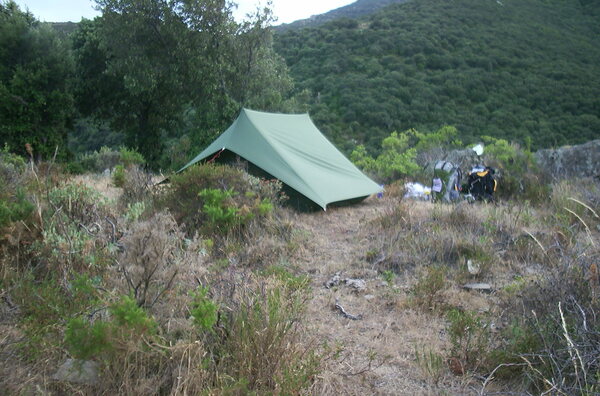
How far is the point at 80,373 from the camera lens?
78.2 inches

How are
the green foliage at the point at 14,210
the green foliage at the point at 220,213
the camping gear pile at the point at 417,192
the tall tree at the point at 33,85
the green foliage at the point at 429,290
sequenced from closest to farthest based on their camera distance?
the green foliage at the point at 14,210, the green foliage at the point at 429,290, the green foliage at the point at 220,213, the camping gear pile at the point at 417,192, the tall tree at the point at 33,85

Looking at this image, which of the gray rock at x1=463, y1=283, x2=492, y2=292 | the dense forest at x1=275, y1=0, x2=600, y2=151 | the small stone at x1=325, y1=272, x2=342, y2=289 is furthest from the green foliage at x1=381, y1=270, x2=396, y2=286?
the dense forest at x1=275, y1=0, x2=600, y2=151

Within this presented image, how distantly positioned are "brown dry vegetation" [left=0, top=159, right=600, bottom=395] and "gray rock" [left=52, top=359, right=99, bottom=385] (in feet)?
0.09

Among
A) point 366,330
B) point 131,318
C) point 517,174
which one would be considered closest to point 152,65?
point 517,174

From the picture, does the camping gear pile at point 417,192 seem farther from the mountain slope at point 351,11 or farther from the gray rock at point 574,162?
the mountain slope at point 351,11

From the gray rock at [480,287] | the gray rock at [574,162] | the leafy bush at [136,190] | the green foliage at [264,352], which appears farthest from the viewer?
the gray rock at [574,162]

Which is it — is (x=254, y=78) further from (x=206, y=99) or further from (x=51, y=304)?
(x=51, y=304)

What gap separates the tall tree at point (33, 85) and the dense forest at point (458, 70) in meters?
7.67

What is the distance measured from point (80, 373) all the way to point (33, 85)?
48.1 ft

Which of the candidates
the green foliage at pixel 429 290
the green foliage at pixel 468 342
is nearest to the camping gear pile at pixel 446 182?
the green foliage at pixel 429 290

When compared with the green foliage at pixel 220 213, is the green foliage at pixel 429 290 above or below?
below

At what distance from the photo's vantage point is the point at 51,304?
2.52m

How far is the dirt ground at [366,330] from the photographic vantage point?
2385 millimetres

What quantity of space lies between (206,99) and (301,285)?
11.7 m
